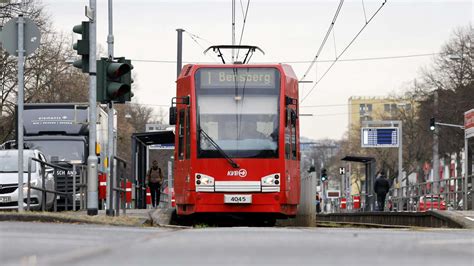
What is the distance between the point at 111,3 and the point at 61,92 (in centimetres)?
2872

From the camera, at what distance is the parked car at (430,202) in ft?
109

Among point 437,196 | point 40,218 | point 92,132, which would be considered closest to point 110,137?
point 437,196

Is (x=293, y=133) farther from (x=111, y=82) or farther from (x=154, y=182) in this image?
(x=154, y=182)

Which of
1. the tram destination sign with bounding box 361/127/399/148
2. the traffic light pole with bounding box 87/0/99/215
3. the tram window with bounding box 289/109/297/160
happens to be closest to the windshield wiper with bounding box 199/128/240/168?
the tram window with bounding box 289/109/297/160

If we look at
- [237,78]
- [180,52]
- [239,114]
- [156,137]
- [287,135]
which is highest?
[180,52]

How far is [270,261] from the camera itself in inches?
Result: 392

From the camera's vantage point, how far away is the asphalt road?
1011 cm

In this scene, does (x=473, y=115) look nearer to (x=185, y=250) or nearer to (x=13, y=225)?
(x=13, y=225)

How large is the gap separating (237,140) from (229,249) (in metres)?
13.0

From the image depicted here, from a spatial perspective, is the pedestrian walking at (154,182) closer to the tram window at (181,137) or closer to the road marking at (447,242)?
the tram window at (181,137)

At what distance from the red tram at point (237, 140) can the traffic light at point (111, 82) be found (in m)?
3.66

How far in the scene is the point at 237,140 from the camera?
2439 cm

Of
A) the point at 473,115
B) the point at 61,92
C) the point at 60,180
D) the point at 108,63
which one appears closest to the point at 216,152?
the point at 108,63

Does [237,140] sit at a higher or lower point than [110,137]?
lower
